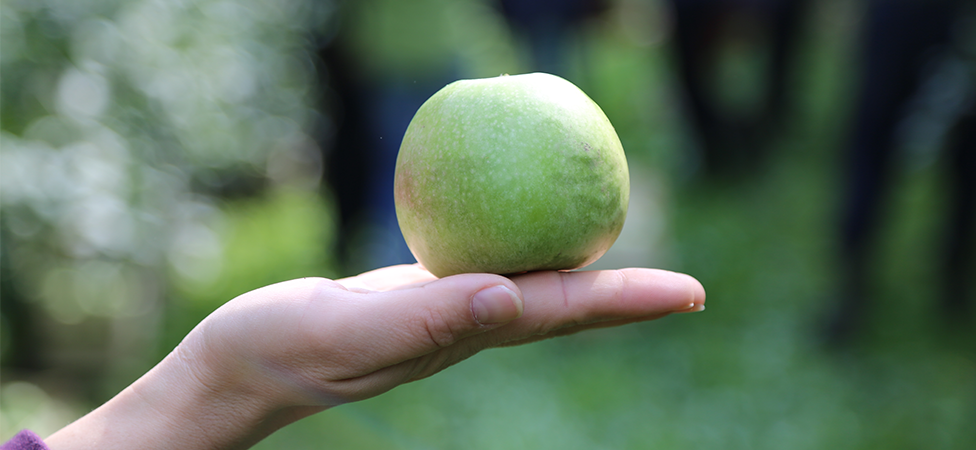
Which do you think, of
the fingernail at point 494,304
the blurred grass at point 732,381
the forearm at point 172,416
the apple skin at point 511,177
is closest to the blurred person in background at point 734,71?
the blurred grass at point 732,381

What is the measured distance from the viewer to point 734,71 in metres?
6.14

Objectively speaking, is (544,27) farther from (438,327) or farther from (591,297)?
(438,327)

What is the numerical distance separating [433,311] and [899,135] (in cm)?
368

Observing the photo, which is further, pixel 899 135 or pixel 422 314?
pixel 899 135

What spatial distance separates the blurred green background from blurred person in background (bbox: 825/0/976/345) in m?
0.14

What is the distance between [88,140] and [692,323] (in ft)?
12.1

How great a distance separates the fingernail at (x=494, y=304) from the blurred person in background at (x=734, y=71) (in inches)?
181

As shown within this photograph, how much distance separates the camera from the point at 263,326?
111 cm

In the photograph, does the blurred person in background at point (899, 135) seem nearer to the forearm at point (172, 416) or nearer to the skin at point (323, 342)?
the skin at point (323, 342)

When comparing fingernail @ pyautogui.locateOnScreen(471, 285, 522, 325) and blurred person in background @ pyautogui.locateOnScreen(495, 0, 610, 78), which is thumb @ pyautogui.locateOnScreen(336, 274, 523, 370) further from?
blurred person in background @ pyautogui.locateOnScreen(495, 0, 610, 78)

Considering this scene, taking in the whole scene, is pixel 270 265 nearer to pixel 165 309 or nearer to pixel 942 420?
pixel 165 309

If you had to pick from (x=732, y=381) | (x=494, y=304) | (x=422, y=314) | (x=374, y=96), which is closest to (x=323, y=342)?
(x=422, y=314)

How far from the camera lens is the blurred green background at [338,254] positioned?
2.92 meters

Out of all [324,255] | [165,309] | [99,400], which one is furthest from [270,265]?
[99,400]
